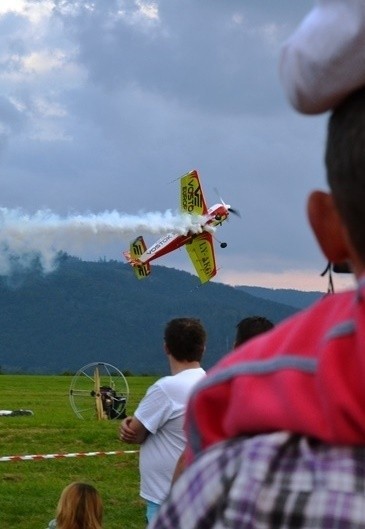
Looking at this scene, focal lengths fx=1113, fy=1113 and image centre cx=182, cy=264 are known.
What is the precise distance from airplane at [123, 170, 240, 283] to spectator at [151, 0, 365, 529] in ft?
163

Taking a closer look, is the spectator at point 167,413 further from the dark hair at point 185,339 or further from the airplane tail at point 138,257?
the airplane tail at point 138,257

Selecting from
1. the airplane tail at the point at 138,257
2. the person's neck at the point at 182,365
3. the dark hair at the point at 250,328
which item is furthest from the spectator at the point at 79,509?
the airplane tail at the point at 138,257

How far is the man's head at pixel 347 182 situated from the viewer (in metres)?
1.22

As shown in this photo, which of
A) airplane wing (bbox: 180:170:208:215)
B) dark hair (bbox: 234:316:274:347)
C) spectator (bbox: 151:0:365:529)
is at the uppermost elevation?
airplane wing (bbox: 180:170:208:215)

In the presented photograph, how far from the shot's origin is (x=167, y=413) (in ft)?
21.9

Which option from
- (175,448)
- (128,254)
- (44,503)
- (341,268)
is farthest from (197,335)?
(128,254)

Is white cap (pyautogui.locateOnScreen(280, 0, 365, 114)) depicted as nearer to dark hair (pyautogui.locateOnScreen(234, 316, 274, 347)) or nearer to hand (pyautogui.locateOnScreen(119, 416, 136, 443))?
dark hair (pyautogui.locateOnScreen(234, 316, 274, 347))

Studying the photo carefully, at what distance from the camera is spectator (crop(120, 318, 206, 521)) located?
6648 mm

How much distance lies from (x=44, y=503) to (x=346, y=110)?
11.5m

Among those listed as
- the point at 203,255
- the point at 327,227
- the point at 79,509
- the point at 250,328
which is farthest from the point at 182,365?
the point at 203,255

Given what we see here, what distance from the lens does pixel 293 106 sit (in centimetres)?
133

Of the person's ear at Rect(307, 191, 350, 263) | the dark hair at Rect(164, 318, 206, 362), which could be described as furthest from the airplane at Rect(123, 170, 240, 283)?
the person's ear at Rect(307, 191, 350, 263)

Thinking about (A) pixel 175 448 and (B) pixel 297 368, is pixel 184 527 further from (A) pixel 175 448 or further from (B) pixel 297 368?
(A) pixel 175 448

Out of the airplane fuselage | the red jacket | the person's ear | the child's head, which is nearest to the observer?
the red jacket
